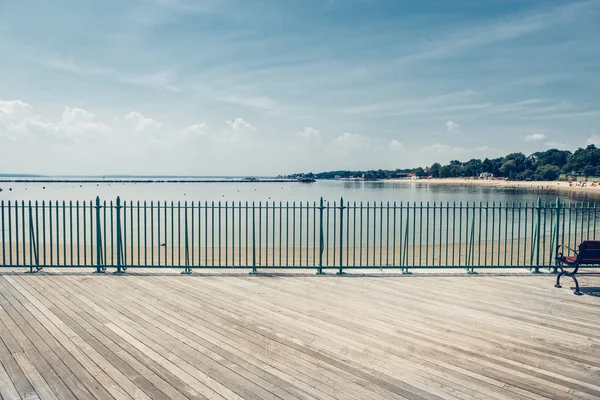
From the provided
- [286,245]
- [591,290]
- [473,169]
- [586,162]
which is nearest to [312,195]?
[286,245]

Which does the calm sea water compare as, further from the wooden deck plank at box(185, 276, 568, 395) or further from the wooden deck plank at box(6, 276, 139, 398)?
the wooden deck plank at box(6, 276, 139, 398)

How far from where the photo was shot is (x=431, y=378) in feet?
13.8

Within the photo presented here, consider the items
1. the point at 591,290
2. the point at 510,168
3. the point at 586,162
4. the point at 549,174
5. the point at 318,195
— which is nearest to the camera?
the point at 591,290

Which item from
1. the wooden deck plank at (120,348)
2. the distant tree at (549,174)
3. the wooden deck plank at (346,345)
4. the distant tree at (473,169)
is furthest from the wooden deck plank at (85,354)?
the distant tree at (473,169)

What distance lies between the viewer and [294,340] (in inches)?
202

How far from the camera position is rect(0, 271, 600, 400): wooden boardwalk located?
404 centimetres

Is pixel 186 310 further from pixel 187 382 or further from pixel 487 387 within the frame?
pixel 487 387

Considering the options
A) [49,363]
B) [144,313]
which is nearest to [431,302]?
[144,313]

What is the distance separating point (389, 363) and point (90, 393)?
320cm

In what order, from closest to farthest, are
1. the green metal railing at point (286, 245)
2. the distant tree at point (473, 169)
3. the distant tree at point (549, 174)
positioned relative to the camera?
the green metal railing at point (286, 245)
the distant tree at point (549, 174)
the distant tree at point (473, 169)

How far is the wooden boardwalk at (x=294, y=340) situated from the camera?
404 centimetres

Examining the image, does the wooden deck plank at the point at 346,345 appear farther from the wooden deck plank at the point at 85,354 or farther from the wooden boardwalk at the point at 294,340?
the wooden deck plank at the point at 85,354

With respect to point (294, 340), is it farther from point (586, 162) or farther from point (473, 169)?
point (473, 169)

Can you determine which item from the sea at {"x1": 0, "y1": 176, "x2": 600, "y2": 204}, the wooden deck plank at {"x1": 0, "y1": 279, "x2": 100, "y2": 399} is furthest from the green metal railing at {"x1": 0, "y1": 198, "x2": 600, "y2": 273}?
the sea at {"x1": 0, "y1": 176, "x2": 600, "y2": 204}
